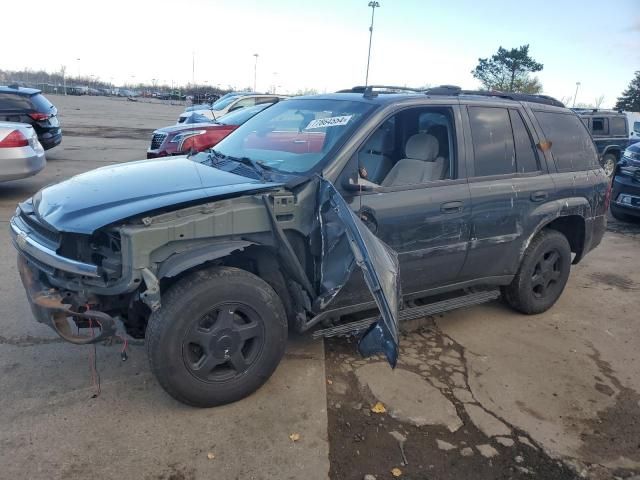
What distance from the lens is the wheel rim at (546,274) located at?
15.3ft

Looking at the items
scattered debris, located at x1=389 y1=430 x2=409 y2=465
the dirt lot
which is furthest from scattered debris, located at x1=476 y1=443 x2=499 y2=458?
scattered debris, located at x1=389 y1=430 x2=409 y2=465

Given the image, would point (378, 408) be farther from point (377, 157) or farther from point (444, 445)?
point (377, 157)

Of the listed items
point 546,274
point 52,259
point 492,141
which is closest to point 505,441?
point 546,274

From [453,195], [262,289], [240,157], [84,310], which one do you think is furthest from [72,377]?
[453,195]

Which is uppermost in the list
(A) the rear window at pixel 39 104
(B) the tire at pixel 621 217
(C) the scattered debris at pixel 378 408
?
(A) the rear window at pixel 39 104

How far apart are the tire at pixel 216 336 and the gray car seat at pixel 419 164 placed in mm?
1391

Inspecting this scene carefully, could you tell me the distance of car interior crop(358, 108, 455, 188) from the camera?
391cm

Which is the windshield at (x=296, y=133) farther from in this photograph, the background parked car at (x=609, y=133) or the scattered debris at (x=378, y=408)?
the background parked car at (x=609, y=133)

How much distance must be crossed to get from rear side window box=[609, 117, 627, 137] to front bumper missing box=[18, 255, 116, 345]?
50.7 ft

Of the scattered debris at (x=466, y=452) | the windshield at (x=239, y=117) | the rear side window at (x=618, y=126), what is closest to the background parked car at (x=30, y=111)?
the windshield at (x=239, y=117)

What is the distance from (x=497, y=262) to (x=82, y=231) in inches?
123

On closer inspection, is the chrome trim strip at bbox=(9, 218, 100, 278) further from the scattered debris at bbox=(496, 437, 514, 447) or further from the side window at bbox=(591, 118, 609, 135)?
the side window at bbox=(591, 118, 609, 135)

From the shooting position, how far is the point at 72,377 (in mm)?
3338

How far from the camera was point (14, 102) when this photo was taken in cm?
1074
